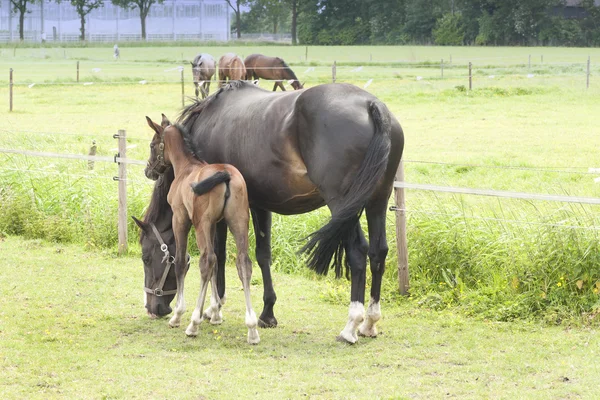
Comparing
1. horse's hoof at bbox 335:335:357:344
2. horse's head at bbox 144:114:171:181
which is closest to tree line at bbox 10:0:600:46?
horse's head at bbox 144:114:171:181

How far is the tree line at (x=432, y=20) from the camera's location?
6219cm

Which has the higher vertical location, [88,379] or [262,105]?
[262,105]

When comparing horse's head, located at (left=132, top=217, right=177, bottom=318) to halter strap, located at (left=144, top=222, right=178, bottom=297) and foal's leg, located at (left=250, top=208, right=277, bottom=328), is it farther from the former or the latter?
foal's leg, located at (left=250, top=208, right=277, bottom=328)

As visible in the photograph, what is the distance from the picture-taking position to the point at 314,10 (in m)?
74.2

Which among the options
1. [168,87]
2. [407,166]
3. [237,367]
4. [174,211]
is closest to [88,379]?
[237,367]

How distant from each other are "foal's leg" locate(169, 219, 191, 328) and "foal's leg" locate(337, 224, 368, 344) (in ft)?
3.97

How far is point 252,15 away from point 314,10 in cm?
1625

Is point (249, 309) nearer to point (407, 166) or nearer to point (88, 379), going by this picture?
point (88, 379)

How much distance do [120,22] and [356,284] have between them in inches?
2884

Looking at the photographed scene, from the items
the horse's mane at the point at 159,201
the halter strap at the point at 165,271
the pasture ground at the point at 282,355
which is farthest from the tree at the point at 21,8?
the halter strap at the point at 165,271

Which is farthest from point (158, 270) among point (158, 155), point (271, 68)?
point (271, 68)

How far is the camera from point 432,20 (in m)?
69.3

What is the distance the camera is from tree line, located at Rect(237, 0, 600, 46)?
62.1 meters

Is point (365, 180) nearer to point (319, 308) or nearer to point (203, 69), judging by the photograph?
point (319, 308)
